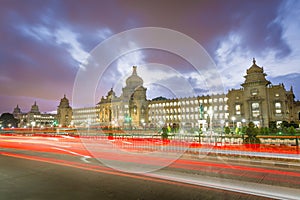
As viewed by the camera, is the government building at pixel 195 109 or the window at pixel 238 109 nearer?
the government building at pixel 195 109

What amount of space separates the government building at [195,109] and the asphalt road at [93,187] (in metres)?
19.0

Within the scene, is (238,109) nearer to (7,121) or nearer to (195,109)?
(195,109)

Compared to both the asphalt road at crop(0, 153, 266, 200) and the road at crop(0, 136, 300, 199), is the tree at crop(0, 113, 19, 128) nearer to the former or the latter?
the road at crop(0, 136, 300, 199)

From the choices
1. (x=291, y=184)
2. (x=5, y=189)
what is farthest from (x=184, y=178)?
(x=5, y=189)

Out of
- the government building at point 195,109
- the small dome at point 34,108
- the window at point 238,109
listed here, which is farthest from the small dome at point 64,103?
the window at point 238,109

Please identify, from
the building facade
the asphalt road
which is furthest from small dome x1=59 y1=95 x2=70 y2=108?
the asphalt road

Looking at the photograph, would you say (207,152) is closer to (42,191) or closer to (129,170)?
(129,170)

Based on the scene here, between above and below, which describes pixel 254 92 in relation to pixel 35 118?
above

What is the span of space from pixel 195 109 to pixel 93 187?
95837 mm

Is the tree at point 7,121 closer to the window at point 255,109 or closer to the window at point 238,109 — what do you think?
the window at point 238,109

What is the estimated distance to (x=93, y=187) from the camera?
7.35 m

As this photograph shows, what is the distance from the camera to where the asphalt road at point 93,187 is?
643cm

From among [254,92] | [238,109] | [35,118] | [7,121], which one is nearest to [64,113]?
[7,121]

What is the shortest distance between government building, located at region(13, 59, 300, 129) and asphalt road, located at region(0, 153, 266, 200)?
62.2 ft
